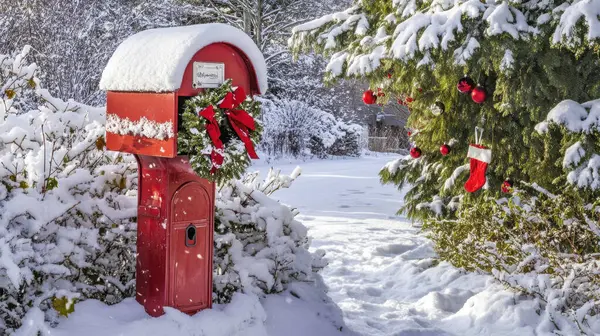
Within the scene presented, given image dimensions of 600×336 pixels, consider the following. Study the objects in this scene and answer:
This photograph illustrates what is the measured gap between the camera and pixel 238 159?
3.26m

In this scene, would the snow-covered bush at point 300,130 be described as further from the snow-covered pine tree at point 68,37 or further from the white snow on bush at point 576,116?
the white snow on bush at point 576,116

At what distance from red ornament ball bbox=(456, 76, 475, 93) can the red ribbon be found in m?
2.57

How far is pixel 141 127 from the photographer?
10.8 ft

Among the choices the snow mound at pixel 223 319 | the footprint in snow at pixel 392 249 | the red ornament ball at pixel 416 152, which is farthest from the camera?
the footprint in snow at pixel 392 249

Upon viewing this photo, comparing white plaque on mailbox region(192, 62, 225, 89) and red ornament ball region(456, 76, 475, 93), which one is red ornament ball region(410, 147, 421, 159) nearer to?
red ornament ball region(456, 76, 475, 93)

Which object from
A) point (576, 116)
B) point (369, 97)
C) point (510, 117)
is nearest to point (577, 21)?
point (576, 116)

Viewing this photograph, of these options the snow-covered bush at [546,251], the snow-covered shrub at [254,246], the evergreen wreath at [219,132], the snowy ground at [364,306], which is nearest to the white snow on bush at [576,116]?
the snow-covered bush at [546,251]

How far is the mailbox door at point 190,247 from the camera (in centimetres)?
332

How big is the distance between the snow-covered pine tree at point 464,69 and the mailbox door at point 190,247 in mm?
1941

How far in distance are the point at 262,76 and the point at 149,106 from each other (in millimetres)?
698

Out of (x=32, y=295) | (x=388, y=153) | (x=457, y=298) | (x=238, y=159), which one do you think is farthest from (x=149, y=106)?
(x=388, y=153)

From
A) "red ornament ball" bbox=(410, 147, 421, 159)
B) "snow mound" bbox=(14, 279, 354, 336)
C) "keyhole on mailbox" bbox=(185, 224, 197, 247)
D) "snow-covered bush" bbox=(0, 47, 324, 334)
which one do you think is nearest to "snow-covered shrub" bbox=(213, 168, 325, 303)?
"snow-covered bush" bbox=(0, 47, 324, 334)

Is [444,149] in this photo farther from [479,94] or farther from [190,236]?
[190,236]

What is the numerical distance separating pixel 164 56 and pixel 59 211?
97 cm
